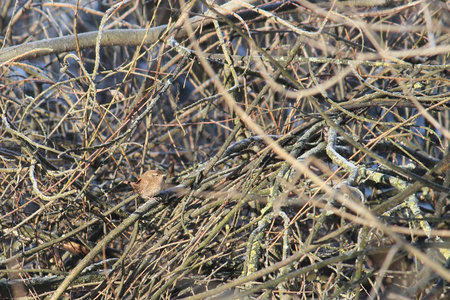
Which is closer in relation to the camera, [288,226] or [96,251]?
[288,226]

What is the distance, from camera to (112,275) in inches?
119

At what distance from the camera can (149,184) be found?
12.4ft

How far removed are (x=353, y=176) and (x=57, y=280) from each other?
2310 millimetres

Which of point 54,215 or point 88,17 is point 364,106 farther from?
point 88,17

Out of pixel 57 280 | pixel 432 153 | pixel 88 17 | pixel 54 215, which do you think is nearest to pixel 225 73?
pixel 54 215

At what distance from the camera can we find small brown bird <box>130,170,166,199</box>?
3.55 metres

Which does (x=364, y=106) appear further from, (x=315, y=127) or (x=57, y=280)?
(x=57, y=280)

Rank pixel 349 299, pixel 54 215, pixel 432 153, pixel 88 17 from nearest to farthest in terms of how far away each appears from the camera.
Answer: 1. pixel 349 299
2. pixel 54 215
3. pixel 432 153
4. pixel 88 17

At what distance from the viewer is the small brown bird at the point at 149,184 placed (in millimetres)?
3550

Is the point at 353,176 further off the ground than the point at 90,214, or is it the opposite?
the point at 353,176

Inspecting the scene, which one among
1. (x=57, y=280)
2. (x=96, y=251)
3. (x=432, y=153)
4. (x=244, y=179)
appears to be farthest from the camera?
(x=432, y=153)

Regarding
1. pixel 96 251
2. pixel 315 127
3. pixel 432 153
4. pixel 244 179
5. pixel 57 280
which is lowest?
pixel 432 153

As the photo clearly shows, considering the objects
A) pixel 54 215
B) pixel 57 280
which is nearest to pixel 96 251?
pixel 57 280

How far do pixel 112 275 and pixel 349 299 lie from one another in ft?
5.42
